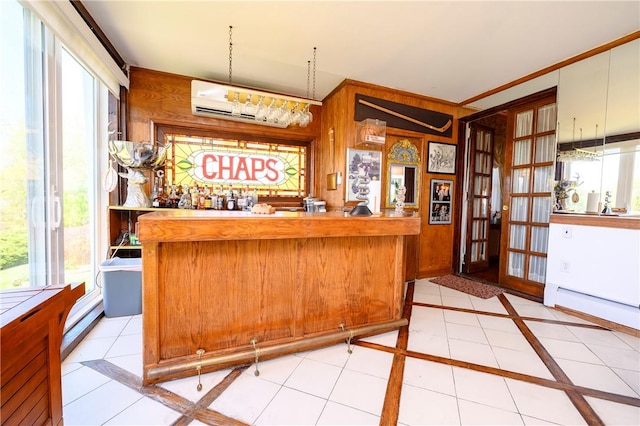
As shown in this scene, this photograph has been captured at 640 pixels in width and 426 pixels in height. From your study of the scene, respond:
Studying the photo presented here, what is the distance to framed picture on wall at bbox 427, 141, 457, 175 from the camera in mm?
4117

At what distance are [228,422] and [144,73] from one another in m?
3.93

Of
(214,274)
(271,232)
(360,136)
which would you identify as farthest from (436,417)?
(360,136)

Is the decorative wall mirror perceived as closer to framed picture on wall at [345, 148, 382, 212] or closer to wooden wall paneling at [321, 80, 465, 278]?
wooden wall paneling at [321, 80, 465, 278]

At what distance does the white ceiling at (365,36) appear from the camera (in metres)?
2.22

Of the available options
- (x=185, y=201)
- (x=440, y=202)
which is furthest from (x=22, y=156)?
(x=440, y=202)

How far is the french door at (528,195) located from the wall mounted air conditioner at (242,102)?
2.91 m

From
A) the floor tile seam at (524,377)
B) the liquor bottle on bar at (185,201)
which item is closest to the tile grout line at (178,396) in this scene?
the floor tile seam at (524,377)

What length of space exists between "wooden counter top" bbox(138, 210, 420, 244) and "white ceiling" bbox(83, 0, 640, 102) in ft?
6.00

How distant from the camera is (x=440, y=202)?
165 inches

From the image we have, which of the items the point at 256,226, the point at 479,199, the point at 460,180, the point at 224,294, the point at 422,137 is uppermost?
the point at 422,137

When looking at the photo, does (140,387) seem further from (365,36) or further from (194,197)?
(365,36)

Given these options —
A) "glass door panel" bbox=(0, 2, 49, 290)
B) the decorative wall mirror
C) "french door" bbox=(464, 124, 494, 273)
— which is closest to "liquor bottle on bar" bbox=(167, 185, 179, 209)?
"glass door panel" bbox=(0, 2, 49, 290)

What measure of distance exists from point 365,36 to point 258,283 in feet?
8.46

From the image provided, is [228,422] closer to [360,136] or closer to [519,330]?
[519,330]
